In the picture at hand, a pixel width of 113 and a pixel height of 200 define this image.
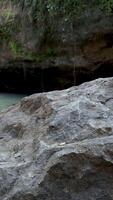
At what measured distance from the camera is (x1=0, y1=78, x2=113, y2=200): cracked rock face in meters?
1.86

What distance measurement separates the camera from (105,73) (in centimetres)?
838

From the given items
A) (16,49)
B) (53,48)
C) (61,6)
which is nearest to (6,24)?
(16,49)

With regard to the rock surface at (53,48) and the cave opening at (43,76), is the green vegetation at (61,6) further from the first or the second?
the cave opening at (43,76)

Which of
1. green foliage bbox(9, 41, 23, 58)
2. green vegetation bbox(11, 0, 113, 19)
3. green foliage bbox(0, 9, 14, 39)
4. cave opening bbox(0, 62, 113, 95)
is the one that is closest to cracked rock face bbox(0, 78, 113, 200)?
green vegetation bbox(11, 0, 113, 19)

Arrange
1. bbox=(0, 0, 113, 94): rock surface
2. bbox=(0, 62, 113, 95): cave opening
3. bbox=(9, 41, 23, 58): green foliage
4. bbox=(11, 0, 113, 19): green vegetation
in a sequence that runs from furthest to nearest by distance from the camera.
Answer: bbox=(9, 41, 23, 58): green foliage, bbox=(0, 62, 113, 95): cave opening, bbox=(0, 0, 113, 94): rock surface, bbox=(11, 0, 113, 19): green vegetation

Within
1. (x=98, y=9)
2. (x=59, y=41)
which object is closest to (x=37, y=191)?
(x=98, y=9)

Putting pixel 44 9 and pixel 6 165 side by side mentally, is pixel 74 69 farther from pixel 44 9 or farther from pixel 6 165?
pixel 6 165

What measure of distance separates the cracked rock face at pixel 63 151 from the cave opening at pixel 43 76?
232 inches

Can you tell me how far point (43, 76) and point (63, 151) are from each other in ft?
23.2

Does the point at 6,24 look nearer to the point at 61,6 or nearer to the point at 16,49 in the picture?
the point at 16,49

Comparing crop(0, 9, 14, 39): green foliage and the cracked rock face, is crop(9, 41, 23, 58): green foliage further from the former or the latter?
the cracked rock face

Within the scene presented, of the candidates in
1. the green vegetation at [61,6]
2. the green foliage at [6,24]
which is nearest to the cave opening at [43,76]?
the green foliage at [6,24]

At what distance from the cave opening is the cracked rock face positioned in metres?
5.89

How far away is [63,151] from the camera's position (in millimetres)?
1899
